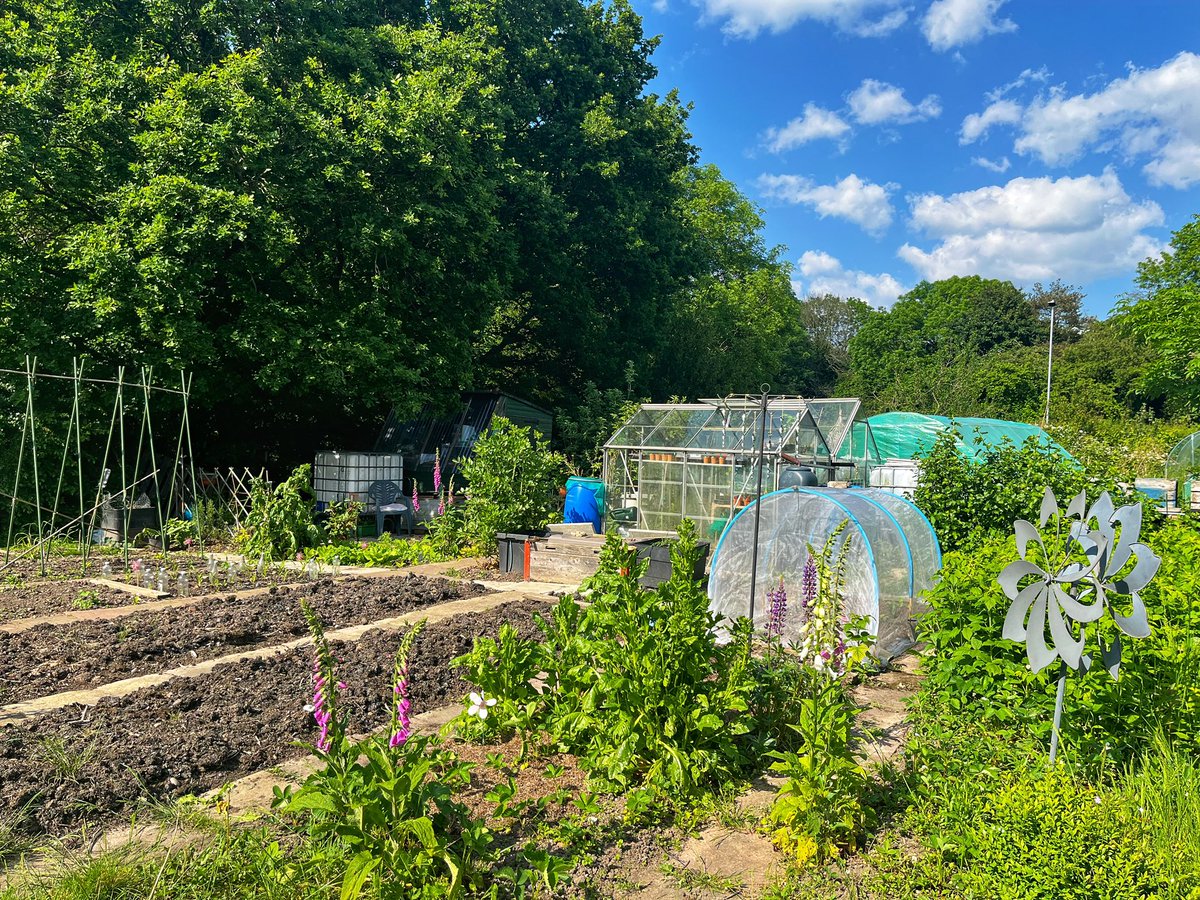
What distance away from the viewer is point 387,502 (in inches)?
534

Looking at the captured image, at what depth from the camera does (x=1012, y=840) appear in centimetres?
259

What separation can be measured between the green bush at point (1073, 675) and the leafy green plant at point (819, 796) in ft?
3.59

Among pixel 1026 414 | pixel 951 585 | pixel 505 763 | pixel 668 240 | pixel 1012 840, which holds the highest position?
pixel 668 240

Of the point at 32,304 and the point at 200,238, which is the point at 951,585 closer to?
the point at 200,238

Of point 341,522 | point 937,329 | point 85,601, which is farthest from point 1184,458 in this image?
point 937,329

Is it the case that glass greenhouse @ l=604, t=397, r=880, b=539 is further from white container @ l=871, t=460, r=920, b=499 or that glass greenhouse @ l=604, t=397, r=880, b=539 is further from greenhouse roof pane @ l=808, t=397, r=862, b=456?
white container @ l=871, t=460, r=920, b=499

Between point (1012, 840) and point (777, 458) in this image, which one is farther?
point (777, 458)

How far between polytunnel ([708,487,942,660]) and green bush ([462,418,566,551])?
14.0 ft

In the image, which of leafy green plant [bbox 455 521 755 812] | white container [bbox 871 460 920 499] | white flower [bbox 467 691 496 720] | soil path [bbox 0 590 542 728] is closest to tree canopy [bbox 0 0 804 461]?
soil path [bbox 0 590 542 728]

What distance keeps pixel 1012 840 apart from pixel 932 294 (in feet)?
209

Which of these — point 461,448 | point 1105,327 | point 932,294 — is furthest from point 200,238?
point 932,294

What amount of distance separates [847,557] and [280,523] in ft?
23.7

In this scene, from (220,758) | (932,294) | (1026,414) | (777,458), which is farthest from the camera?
(932,294)

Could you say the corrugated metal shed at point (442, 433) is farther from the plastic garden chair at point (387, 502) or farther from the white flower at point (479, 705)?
the white flower at point (479, 705)
